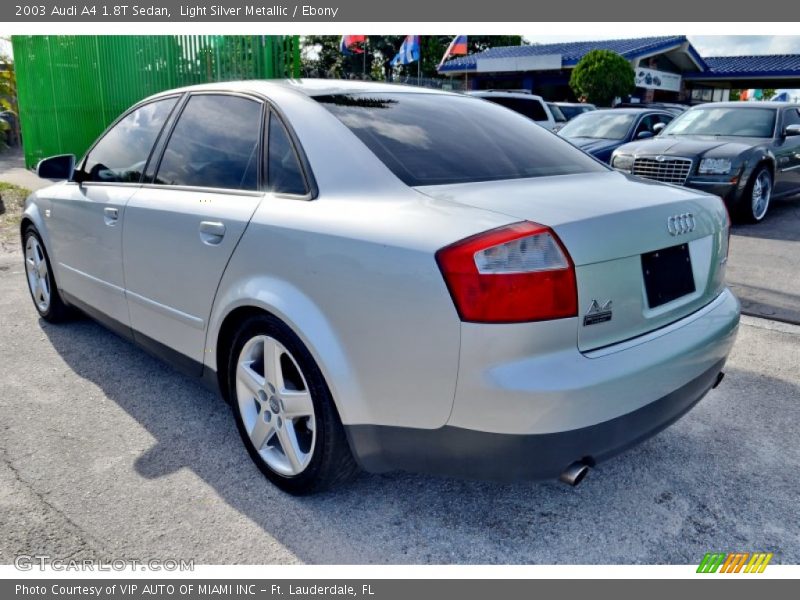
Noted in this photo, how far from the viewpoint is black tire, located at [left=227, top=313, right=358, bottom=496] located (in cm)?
236

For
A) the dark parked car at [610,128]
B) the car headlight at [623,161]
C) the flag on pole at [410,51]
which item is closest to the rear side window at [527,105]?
the dark parked car at [610,128]

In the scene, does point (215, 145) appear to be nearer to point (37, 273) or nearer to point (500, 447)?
point (500, 447)

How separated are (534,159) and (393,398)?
4.32 ft

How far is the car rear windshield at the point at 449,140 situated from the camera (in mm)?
2539

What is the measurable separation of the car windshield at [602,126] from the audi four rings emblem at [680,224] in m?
8.86

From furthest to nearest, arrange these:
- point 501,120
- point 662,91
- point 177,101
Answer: point 662,91
point 177,101
point 501,120

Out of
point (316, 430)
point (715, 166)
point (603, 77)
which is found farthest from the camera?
point (603, 77)

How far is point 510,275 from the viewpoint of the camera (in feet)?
6.42

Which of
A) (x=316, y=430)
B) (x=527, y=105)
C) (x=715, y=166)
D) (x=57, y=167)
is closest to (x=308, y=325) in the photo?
(x=316, y=430)

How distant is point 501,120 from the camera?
3.21 m

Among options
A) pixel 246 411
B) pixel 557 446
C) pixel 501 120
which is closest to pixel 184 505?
pixel 246 411

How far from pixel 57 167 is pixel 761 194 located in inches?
323

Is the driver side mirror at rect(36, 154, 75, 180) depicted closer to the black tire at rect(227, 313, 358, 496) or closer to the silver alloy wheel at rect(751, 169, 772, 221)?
the black tire at rect(227, 313, 358, 496)

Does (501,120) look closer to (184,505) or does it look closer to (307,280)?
(307,280)
